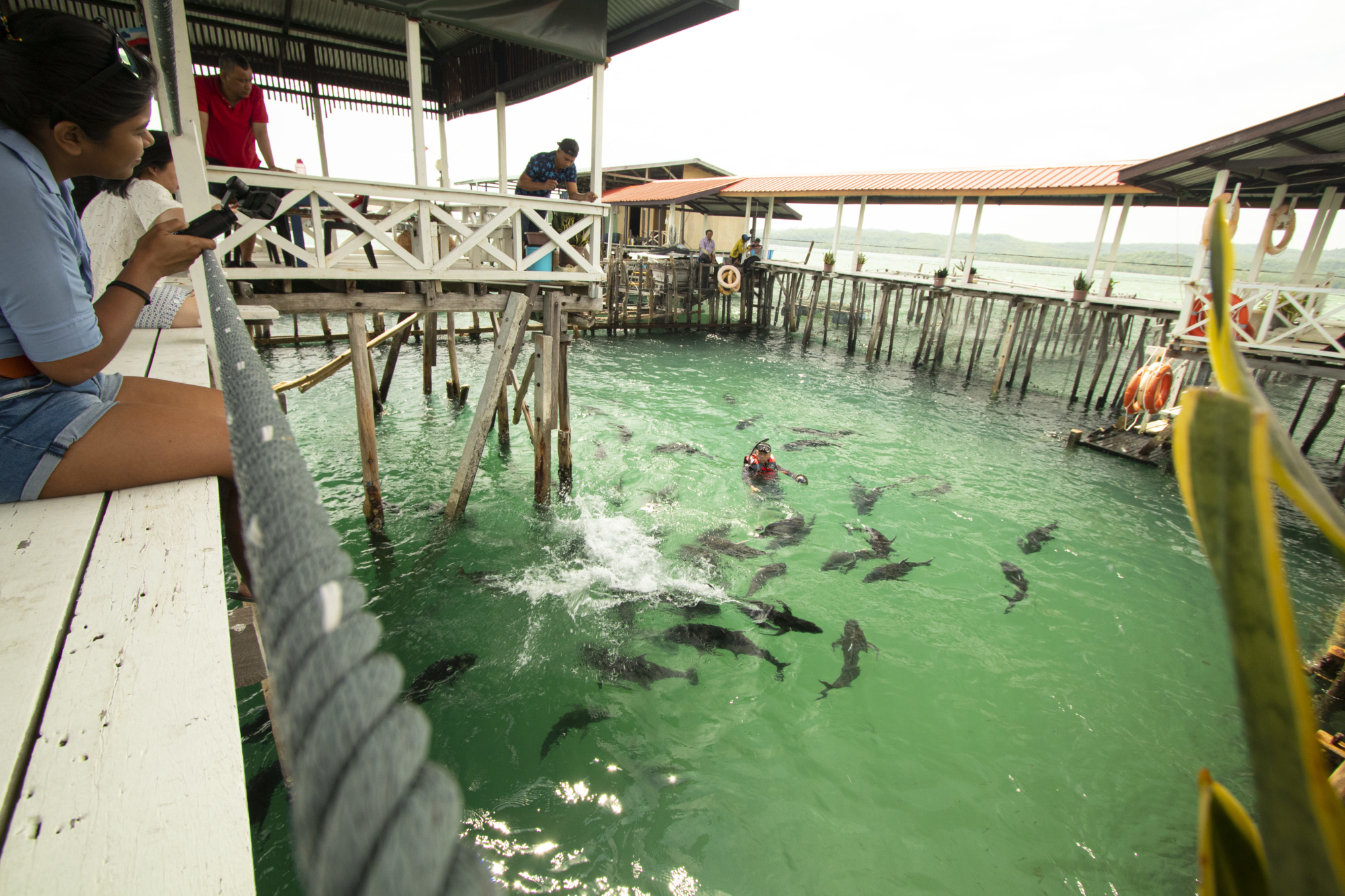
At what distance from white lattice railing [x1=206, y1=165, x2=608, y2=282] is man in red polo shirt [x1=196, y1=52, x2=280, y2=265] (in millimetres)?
558

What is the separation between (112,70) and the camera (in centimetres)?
186

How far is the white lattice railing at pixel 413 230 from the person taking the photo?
208 inches

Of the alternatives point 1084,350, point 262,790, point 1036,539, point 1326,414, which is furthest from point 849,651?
point 1084,350

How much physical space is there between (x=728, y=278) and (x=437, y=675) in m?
19.3

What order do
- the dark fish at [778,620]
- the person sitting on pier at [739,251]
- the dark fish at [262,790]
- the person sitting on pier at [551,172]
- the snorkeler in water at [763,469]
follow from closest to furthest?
the dark fish at [262,790]
the dark fish at [778,620]
the person sitting on pier at [551,172]
the snorkeler in water at [763,469]
the person sitting on pier at [739,251]

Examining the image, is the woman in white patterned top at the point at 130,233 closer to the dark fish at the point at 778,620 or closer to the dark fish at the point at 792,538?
the dark fish at the point at 778,620

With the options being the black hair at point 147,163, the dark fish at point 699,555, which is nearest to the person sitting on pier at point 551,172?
the black hair at point 147,163

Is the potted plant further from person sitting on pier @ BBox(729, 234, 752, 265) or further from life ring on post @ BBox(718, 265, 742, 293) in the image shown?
person sitting on pier @ BBox(729, 234, 752, 265)

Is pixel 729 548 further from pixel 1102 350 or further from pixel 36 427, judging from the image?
pixel 1102 350

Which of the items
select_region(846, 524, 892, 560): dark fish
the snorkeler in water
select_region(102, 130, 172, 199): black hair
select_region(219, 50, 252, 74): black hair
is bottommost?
select_region(846, 524, 892, 560): dark fish

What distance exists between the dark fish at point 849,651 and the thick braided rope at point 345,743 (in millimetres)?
5449

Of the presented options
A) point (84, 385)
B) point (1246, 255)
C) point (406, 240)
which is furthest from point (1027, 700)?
point (1246, 255)

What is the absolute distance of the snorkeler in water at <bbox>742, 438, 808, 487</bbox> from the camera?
9.64m

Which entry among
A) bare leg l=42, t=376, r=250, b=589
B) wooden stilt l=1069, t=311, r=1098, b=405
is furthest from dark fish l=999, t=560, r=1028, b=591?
wooden stilt l=1069, t=311, r=1098, b=405
